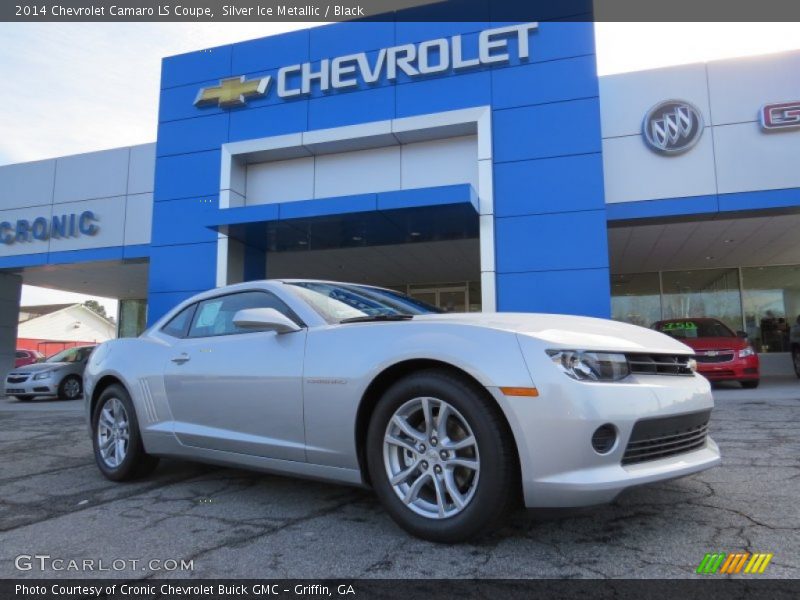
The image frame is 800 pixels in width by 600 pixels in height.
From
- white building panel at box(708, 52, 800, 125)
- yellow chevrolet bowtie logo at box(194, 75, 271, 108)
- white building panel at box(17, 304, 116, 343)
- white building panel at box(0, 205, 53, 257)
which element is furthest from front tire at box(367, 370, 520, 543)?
white building panel at box(17, 304, 116, 343)

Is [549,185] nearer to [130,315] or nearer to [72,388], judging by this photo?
[72,388]

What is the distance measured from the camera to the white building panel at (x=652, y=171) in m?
10.9

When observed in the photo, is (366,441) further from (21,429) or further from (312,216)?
(312,216)

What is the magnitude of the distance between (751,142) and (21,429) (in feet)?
43.4

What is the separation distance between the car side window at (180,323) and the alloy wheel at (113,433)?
0.66 meters

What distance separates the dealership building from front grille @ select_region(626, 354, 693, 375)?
6.42 metres

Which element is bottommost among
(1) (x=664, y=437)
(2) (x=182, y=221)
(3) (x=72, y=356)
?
(1) (x=664, y=437)

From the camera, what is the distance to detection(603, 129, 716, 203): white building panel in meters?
10.9

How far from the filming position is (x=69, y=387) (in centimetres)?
1400

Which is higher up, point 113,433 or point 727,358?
point 727,358

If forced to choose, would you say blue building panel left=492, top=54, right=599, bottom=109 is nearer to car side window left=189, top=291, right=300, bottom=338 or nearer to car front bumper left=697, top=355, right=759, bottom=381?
car front bumper left=697, top=355, right=759, bottom=381

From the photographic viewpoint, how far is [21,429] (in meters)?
7.58

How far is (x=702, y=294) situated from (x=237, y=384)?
17842 mm

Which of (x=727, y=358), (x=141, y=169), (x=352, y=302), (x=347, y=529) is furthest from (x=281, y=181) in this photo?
(x=347, y=529)
